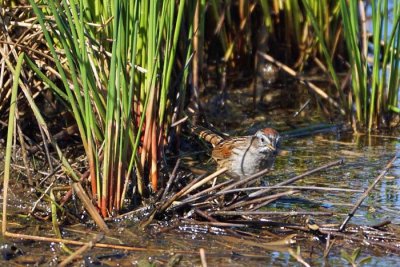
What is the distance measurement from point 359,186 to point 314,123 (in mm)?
1703

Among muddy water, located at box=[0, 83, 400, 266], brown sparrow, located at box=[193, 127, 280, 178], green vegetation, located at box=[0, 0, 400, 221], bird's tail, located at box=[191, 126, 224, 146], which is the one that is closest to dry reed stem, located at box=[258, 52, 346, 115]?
muddy water, located at box=[0, 83, 400, 266]

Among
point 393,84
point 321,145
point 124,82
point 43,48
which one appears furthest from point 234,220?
point 393,84

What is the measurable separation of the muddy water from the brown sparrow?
20 cm

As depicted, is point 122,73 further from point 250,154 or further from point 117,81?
point 250,154

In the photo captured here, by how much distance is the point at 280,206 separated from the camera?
5.77 m

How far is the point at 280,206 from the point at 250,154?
0.54 meters

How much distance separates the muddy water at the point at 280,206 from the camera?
480 cm

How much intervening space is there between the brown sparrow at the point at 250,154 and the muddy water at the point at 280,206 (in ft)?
0.64

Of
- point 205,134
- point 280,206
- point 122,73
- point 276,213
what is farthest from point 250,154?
point 122,73

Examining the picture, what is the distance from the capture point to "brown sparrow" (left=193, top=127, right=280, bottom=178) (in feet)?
20.1

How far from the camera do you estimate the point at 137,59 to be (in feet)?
17.8

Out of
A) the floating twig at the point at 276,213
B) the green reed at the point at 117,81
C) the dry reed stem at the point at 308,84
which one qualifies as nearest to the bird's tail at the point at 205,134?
the green reed at the point at 117,81

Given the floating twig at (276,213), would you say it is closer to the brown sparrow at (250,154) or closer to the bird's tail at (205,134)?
the brown sparrow at (250,154)

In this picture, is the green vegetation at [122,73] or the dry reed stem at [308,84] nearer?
the green vegetation at [122,73]
